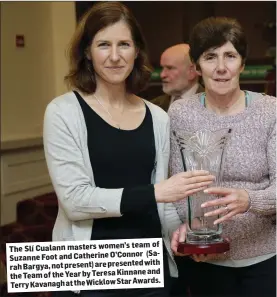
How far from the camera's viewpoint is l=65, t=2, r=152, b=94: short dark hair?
0.90 metres

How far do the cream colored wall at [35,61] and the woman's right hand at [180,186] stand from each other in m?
0.28

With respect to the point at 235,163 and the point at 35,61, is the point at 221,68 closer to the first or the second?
the point at 235,163

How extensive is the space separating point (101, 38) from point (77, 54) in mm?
56

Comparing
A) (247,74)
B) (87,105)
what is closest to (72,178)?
(87,105)

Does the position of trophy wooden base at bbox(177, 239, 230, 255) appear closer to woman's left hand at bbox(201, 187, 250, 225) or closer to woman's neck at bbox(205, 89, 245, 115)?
woman's left hand at bbox(201, 187, 250, 225)

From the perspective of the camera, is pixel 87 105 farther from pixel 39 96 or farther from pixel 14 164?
pixel 14 164

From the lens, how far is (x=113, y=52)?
0.90 m

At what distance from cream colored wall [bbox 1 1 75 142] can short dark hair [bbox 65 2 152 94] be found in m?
0.10

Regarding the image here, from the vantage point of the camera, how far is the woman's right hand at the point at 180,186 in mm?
881

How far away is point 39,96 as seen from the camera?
1248 millimetres

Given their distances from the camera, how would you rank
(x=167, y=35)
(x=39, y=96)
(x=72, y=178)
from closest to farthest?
(x=72, y=178) < (x=39, y=96) < (x=167, y=35)

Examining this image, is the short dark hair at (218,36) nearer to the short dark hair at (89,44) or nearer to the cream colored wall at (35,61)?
the short dark hair at (89,44)

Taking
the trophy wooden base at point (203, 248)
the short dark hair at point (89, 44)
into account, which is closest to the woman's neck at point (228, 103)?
the short dark hair at point (89, 44)

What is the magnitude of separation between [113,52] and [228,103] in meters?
0.23
